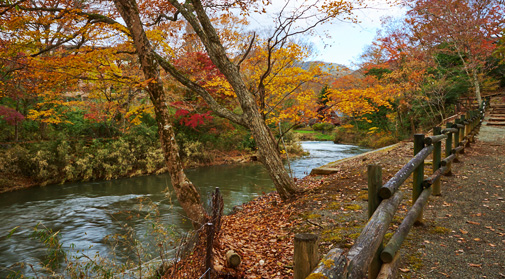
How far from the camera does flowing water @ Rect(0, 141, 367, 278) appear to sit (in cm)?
626

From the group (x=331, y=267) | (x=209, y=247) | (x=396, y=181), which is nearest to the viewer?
(x=331, y=267)

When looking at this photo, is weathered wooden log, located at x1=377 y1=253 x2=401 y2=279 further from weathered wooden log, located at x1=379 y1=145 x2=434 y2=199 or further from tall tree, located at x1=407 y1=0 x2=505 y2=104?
tall tree, located at x1=407 y1=0 x2=505 y2=104

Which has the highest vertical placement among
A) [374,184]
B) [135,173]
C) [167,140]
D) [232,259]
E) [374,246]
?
[167,140]

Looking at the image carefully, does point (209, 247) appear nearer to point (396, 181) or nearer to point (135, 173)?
point (396, 181)

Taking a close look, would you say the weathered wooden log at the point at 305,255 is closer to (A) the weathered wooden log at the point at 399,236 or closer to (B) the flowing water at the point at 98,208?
(A) the weathered wooden log at the point at 399,236

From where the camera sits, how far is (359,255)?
1766 millimetres

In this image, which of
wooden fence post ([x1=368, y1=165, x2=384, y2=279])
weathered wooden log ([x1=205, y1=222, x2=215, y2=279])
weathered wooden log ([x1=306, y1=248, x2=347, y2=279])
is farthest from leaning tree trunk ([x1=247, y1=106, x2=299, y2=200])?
weathered wooden log ([x1=306, y1=248, x2=347, y2=279])

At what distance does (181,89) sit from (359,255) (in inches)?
637

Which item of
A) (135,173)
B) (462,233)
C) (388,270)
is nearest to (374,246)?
(388,270)

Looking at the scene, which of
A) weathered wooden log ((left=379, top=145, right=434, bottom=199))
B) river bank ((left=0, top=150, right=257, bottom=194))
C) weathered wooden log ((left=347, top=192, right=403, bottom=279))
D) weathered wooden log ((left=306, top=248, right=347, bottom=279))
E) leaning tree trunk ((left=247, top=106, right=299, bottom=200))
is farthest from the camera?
river bank ((left=0, top=150, right=257, bottom=194))

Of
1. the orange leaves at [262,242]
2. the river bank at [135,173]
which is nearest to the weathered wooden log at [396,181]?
the orange leaves at [262,242]

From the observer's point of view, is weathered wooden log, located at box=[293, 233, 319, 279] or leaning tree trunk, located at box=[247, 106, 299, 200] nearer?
weathered wooden log, located at box=[293, 233, 319, 279]

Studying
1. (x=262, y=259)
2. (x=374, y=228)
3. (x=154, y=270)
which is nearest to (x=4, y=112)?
(x=154, y=270)

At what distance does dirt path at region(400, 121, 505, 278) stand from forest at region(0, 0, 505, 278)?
3262mm
